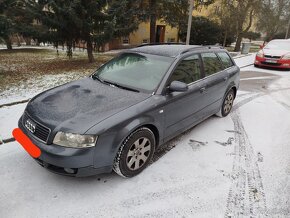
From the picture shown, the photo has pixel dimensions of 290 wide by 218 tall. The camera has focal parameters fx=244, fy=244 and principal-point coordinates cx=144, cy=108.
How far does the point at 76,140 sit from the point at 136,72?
1600mm

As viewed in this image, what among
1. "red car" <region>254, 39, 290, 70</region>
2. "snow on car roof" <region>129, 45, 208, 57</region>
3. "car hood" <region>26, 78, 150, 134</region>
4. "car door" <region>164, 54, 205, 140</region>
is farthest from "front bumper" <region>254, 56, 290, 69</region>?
"car hood" <region>26, 78, 150, 134</region>

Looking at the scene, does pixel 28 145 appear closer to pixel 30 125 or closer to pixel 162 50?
pixel 30 125

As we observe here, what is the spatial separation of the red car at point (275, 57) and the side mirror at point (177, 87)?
1057 centimetres

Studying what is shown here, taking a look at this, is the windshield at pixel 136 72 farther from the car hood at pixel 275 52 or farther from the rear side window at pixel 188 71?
the car hood at pixel 275 52

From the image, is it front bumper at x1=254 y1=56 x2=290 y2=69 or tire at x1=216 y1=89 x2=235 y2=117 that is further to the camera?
front bumper at x1=254 y1=56 x2=290 y2=69

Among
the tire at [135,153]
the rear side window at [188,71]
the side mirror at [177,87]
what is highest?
the rear side window at [188,71]

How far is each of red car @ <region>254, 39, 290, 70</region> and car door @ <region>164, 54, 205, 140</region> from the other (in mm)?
9557

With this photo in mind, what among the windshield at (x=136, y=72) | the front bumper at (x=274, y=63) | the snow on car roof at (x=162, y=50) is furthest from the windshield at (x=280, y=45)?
the windshield at (x=136, y=72)

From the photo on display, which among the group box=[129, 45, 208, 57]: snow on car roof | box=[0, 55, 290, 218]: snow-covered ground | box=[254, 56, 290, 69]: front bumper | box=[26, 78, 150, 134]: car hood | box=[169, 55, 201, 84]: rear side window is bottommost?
box=[0, 55, 290, 218]: snow-covered ground

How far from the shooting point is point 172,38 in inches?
996

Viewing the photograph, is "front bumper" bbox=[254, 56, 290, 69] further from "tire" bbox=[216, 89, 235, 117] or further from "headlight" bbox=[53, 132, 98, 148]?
"headlight" bbox=[53, 132, 98, 148]

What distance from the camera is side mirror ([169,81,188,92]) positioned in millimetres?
3469

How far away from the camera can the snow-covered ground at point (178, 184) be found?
278 cm

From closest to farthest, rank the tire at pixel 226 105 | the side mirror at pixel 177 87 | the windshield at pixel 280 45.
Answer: the side mirror at pixel 177 87, the tire at pixel 226 105, the windshield at pixel 280 45
